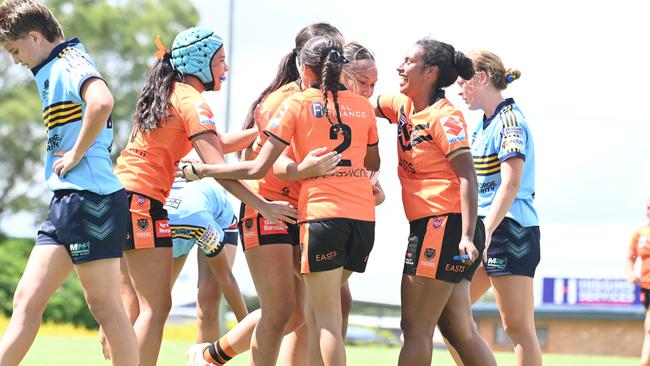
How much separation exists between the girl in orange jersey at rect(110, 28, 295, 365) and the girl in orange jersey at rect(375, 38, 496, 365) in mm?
1202

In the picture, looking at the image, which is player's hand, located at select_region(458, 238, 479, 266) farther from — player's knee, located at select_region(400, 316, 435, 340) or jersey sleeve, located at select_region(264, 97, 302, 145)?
jersey sleeve, located at select_region(264, 97, 302, 145)

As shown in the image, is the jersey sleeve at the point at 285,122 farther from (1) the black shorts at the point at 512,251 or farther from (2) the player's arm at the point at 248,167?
(1) the black shorts at the point at 512,251

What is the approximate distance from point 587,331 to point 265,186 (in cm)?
3649

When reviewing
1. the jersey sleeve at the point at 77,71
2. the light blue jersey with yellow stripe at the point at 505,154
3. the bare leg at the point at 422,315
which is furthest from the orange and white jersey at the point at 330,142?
the light blue jersey with yellow stripe at the point at 505,154

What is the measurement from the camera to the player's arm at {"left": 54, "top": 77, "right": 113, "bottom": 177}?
567 centimetres

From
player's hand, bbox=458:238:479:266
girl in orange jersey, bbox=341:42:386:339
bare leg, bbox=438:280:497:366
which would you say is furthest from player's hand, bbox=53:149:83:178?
bare leg, bbox=438:280:497:366

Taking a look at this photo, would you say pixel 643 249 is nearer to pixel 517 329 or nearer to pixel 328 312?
pixel 517 329

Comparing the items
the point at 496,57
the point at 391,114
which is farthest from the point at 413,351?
the point at 496,57

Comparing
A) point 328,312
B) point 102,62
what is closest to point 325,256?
point 328,312

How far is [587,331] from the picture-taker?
4122 cm

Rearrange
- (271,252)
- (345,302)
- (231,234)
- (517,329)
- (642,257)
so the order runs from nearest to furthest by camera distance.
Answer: (271,252) → (345,302) → (517,329) → (231,234) → (642,257)

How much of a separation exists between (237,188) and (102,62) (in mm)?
34452

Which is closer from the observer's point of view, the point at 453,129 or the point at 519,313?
the point at 453,129

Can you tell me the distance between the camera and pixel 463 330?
650 centimetres
